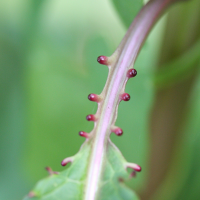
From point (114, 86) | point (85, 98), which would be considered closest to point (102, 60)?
point (114, 86)

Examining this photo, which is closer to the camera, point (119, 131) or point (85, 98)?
point (119, 131)

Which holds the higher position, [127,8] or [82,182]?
[127,8]

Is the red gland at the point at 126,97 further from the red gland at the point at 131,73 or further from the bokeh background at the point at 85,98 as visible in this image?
the bokeh background at the point at 85,98

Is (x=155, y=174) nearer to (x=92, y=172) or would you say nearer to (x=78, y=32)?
(x=92, y=172)

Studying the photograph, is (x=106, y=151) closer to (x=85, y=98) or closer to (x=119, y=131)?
(x=119, y=131)

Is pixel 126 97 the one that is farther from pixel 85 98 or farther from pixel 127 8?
pixel 85 98

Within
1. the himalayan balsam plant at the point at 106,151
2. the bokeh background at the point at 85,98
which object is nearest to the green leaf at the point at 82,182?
the himalayan balsam plant at the point at 106,151

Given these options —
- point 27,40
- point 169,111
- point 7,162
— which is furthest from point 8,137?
point 169,111
